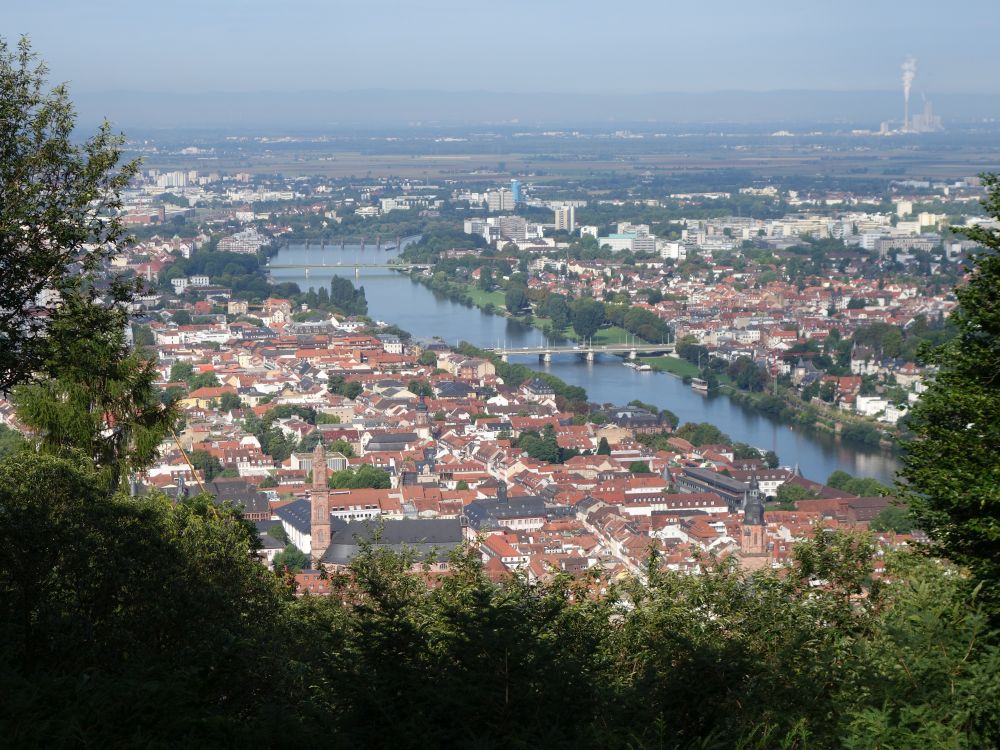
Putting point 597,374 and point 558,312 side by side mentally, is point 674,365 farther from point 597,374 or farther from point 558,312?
point 558,312

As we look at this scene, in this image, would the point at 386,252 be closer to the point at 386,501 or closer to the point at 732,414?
the point at 732,414

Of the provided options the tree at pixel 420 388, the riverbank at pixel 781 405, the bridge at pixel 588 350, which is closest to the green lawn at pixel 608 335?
the riverbank at pixel 781 405

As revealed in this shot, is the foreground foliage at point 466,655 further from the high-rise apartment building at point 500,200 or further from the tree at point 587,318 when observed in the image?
the high-rise apartment building at point 500,200

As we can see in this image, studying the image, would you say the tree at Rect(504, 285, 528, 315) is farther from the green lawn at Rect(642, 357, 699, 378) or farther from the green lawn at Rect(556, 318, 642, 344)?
the green lawn at Rect(642, 357, 699, 378)

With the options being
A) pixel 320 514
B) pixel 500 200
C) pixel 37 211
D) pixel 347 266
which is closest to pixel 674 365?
pixel 320 514

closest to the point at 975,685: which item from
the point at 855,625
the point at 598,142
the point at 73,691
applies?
the point at 855,625
